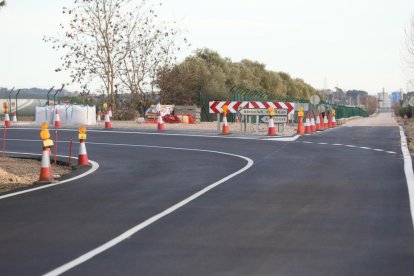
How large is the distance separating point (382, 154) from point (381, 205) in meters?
11.1

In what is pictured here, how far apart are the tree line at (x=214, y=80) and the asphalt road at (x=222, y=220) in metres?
36.3

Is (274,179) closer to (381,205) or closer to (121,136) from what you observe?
(381,205)

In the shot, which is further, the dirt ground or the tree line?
the tree line

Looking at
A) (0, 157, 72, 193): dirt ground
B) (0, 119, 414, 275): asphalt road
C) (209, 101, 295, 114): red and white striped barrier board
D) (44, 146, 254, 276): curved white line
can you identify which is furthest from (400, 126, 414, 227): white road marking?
(209, 101, 295, 114): red and white striped barrier board

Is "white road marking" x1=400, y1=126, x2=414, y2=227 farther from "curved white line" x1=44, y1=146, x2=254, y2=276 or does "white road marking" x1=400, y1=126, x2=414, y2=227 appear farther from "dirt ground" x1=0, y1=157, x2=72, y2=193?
"dirt ground" x1=0, y1=157, x2=72, y2=193

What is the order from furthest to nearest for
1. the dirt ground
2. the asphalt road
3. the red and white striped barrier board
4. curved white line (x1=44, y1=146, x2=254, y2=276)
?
the red and white striped barrier board, the dirt ground, the asphalt road, curved white line (x1=44, y1=146, x2=254, y2=276)

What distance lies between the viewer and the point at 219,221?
33.8 feet

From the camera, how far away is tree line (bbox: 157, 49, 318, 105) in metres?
56.6

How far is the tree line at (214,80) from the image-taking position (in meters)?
56.6

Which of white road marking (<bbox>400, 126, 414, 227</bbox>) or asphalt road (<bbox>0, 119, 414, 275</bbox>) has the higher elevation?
white road marking (<bbox>400, 126, 414, 227</bbox>)

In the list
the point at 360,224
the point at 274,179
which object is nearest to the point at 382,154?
the point at 274,179

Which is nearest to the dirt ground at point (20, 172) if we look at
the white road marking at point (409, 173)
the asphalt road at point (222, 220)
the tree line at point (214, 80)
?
the asphalt road at point (222, 220)

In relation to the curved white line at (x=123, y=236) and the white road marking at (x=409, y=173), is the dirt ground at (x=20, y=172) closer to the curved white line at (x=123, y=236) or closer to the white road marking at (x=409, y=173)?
the curved white line at (x=123, y=236)

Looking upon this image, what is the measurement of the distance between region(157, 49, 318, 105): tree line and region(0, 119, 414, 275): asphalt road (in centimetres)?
3627
